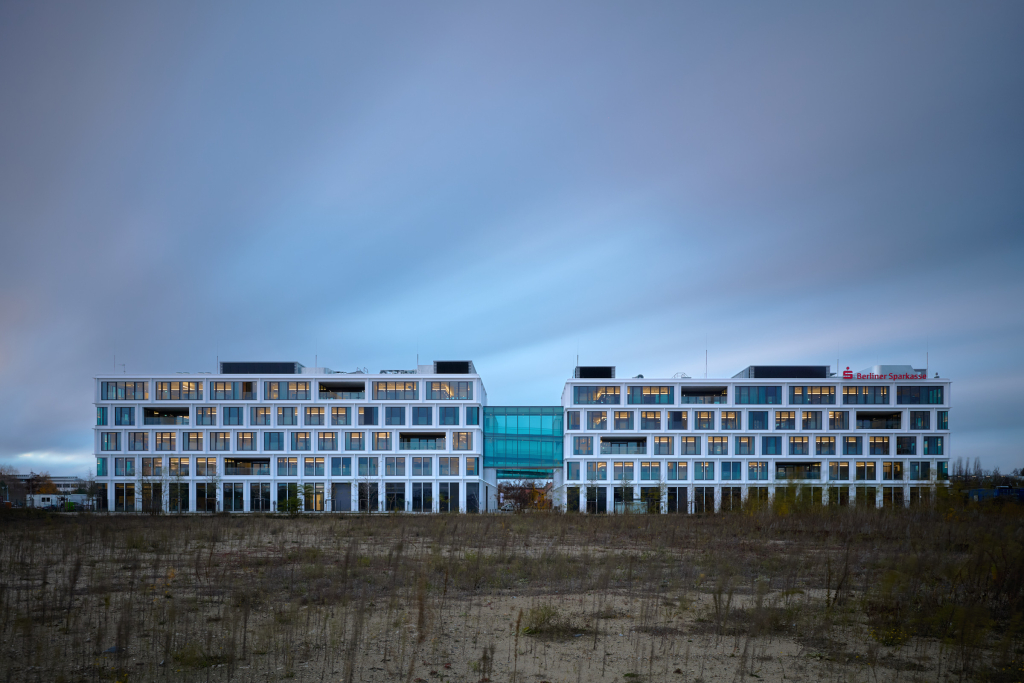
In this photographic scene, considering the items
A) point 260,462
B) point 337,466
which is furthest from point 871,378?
point 260,462

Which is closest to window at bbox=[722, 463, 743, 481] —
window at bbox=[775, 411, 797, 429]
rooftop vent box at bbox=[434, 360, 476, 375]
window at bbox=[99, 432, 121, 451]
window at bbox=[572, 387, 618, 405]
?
window at bbox=[775, 411, 797, 429]

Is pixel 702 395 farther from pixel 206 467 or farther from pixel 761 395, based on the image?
pixel 206 467

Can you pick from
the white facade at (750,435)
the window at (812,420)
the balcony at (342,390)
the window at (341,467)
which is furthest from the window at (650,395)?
the window at (341,467)

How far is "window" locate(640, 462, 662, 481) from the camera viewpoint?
77562 mm

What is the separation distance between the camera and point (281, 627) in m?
11.7

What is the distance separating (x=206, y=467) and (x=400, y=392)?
23142 millimetres

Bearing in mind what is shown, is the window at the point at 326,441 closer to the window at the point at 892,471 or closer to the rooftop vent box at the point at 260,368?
the rooftop vent box at the point at 260,368

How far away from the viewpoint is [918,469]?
77812 mm

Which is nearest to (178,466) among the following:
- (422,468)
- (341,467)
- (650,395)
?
(341,467)

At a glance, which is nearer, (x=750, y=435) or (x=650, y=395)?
(x=750, y=435)

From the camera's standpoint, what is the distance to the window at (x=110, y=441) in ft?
252

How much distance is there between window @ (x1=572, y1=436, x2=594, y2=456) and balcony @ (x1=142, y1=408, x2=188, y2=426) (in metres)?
44.4

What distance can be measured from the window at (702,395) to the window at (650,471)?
8.44 metres

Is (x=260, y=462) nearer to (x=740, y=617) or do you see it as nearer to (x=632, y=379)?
(x=632, y=379)
